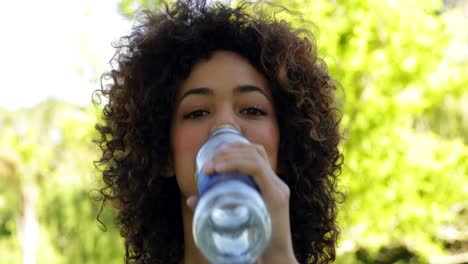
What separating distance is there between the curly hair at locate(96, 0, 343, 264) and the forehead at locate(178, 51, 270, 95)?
3cm

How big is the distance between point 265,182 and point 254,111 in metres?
0.50

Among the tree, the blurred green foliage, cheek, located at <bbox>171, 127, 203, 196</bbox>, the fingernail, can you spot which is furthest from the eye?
the blurred green foliage

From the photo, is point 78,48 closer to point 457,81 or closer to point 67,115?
point 67,115

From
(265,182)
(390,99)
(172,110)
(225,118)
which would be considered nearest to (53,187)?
(390,99)

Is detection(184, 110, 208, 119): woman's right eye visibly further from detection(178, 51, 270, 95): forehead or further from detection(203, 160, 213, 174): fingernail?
detection(203, 160, 213, 174): fingernail

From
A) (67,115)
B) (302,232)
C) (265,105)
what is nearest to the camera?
(265,105)

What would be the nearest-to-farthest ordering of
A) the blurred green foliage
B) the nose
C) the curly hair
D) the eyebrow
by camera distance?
the nose → the eyebrow → the curly hair → the blurred green foliage

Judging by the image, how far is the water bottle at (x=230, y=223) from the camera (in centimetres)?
118

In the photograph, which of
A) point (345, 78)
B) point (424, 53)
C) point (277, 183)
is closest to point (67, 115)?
point (345, 78)

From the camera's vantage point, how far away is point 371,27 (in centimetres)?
685

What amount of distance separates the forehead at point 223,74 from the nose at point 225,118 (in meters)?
0.08

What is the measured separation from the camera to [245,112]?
177 cm

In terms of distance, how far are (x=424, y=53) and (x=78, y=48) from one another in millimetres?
3453

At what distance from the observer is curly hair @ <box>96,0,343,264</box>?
6.71ft
